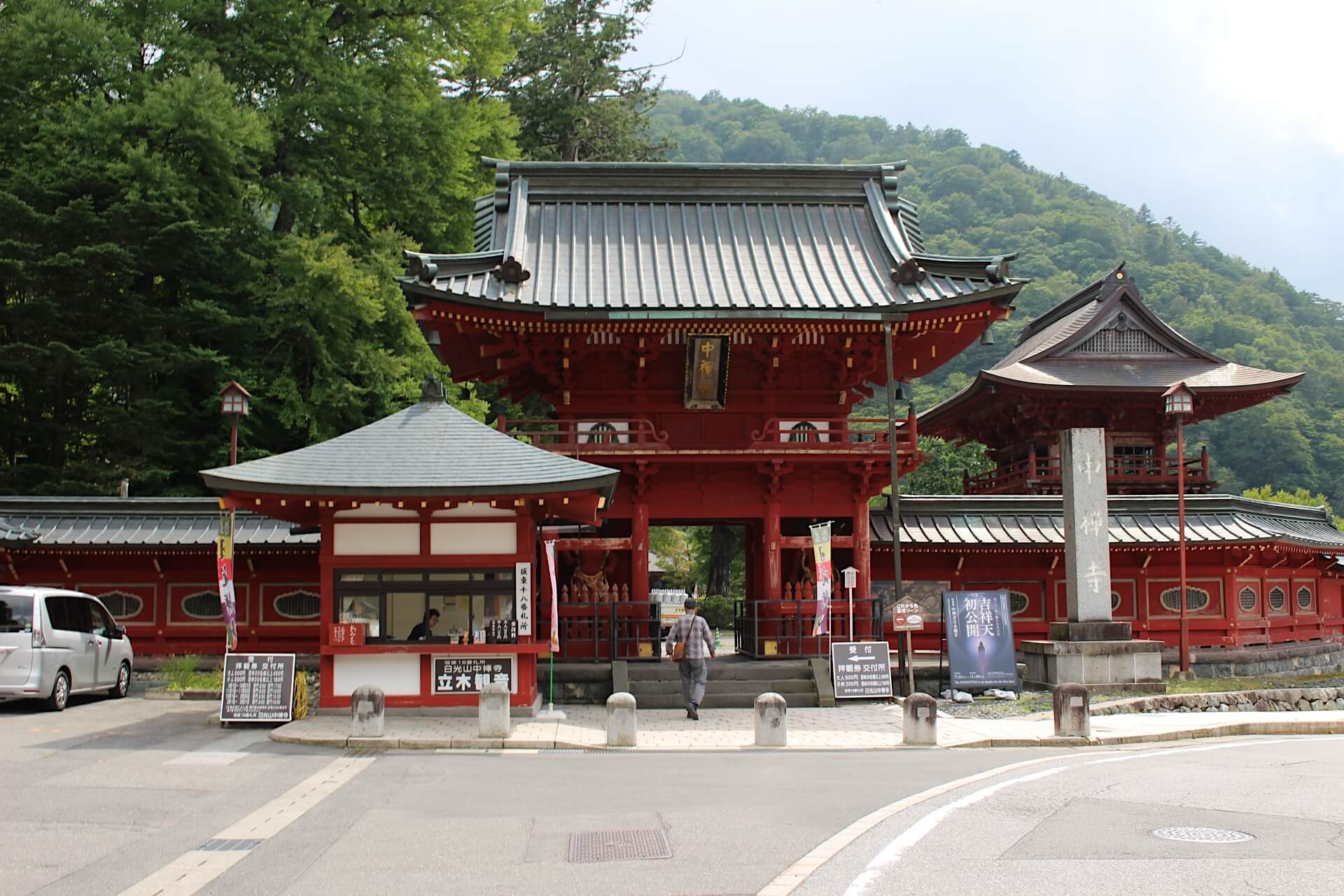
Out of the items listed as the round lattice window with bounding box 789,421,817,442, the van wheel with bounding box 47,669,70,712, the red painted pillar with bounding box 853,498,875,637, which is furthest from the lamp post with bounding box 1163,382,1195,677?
the van wheel with bounding box 47,669,70,712

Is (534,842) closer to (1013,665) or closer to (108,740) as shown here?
(108,740)

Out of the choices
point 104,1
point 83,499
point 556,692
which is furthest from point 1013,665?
point 104,1

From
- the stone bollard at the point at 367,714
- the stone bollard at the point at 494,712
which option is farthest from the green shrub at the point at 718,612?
the stone bollard at the point at 367,714

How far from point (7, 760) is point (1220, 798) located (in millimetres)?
13031

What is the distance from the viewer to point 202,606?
916 inches

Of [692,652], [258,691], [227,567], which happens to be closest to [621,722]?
[692,652]

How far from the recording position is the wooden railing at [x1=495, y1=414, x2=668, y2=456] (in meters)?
20.9

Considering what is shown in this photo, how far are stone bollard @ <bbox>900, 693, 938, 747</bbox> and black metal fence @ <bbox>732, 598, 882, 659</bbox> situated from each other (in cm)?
594

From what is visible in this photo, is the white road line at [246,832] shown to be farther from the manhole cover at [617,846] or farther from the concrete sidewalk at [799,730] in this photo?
the manhole cover at [617,846]

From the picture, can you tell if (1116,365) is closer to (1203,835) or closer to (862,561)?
(862,561)

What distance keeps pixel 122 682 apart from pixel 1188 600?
2298 cm

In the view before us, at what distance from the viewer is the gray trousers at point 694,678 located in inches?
693

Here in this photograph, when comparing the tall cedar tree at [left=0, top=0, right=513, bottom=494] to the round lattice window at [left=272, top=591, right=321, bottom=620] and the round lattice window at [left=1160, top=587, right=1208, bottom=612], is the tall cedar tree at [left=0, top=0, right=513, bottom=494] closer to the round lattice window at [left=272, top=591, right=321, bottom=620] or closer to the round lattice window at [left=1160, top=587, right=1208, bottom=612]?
the round lattice window at [left=272, top=591, right=321, bottom=620]

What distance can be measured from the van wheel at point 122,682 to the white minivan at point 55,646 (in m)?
0.02
